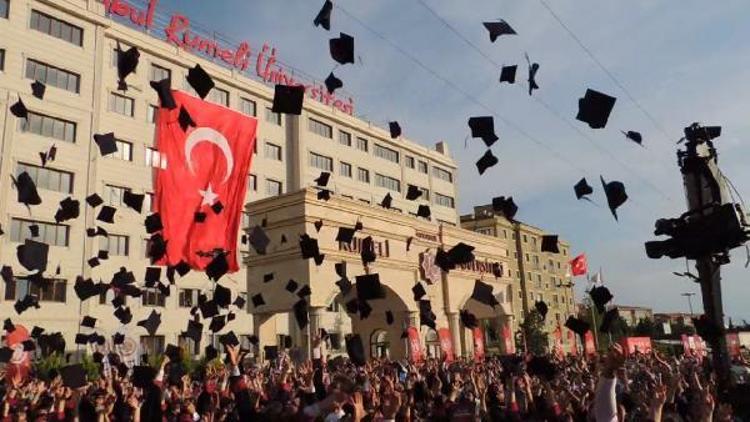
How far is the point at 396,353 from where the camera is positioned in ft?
79.5

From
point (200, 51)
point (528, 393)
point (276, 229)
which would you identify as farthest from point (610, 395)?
point (200, 51)

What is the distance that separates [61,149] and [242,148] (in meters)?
8.58

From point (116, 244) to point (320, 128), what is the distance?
1811cm

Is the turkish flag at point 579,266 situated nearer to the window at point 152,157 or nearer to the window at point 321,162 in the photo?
the window at point 321,162

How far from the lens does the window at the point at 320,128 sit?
44344mm

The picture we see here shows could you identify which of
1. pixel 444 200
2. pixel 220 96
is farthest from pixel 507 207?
pixel 444 200

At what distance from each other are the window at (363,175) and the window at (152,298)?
62.3 feet

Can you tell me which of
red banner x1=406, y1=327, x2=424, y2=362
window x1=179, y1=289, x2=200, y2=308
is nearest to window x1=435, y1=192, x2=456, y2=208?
window x1=179, y1=289, x2=200, y2=308

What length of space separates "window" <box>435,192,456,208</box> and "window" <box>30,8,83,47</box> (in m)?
31.9

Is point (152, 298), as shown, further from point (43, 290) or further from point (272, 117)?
point (272, 117)

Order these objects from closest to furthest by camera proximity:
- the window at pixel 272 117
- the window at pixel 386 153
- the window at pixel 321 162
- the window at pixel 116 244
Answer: the window at pixel 116 244 → the window at pixel 272 117 → the window at pixel 321 162 → the window at pixel 386 153

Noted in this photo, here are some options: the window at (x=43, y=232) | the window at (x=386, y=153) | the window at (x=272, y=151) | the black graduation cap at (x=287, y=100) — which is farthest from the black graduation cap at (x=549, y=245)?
the window at (x=386, y=153)

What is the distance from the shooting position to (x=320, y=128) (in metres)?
45.2

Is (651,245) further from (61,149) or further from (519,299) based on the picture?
(519,299)
